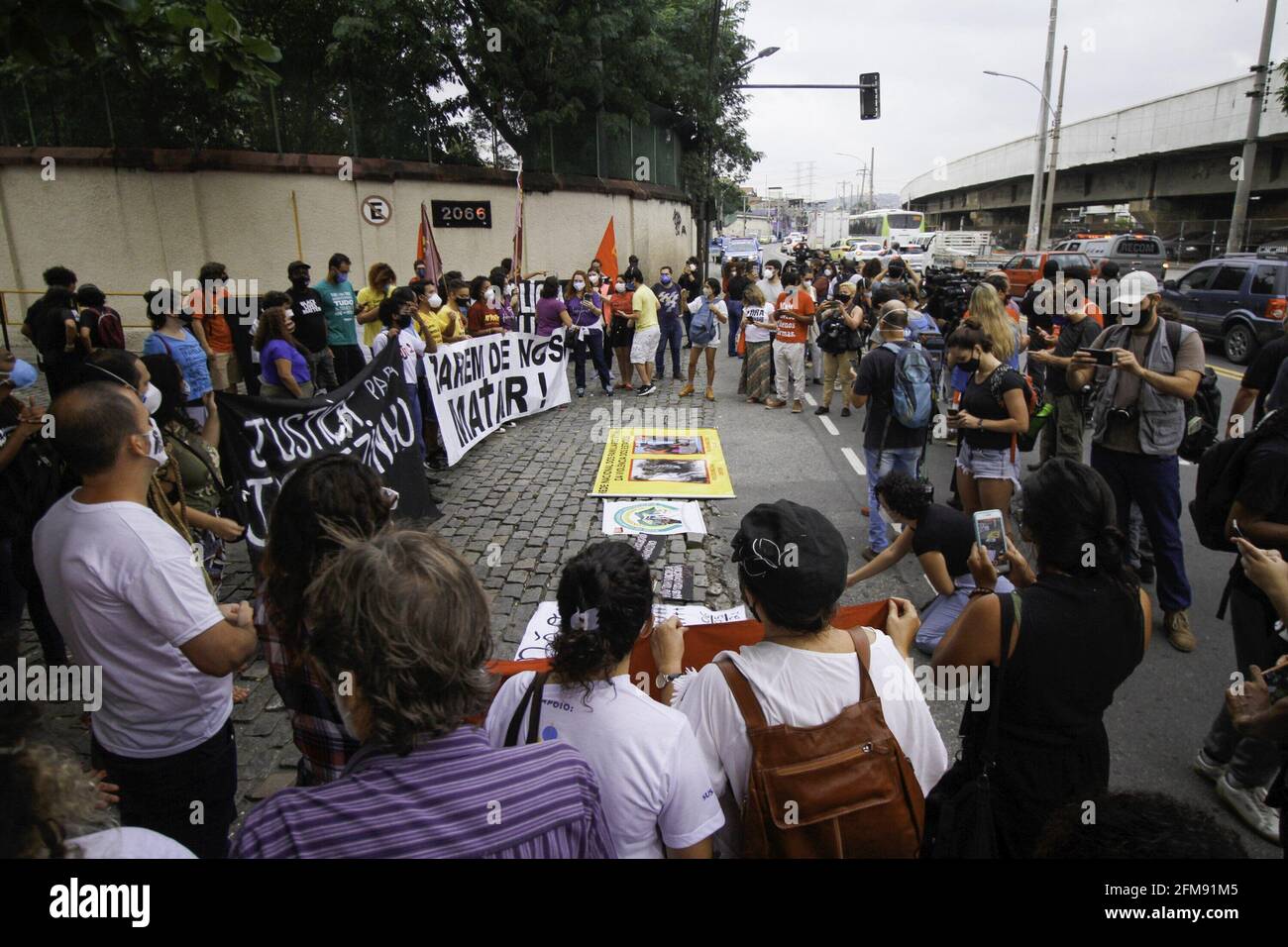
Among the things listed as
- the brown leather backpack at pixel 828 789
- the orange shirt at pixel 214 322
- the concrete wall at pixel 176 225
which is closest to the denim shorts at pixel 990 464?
the brown leather backpack at pixel 828 789

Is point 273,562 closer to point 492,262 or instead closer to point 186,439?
point 186,439

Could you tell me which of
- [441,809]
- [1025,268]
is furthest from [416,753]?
[1025,268]

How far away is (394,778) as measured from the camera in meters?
1.39

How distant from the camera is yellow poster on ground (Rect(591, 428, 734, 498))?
768cm

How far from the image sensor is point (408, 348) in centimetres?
736

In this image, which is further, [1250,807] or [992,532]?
[1250,807]

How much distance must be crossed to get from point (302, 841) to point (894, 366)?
17.5 feet

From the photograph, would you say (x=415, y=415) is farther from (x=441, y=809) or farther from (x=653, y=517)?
(x=441, y=809)

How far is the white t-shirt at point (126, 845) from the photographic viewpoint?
4.28 ft

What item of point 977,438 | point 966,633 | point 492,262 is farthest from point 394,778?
point 492,262

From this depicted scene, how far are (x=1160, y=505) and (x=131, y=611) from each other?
17.5ft

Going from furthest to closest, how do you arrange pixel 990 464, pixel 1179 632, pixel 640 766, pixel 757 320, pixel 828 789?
1. pixel 757 320
2. pixel 990 464
3. pixel 1179 632
4. pixel 828 789
5. pixel 640 766

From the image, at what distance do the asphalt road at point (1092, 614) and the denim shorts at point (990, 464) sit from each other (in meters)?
0.88

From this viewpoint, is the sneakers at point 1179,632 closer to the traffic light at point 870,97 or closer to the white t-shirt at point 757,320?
the white t-shirt at point 757,320
